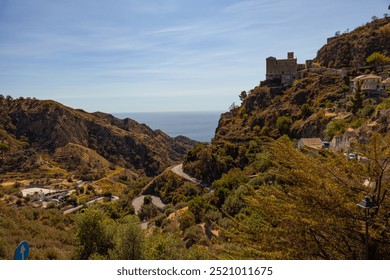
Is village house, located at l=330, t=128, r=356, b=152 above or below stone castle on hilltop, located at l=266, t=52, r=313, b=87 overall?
below

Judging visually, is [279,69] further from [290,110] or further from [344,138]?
[344,138]

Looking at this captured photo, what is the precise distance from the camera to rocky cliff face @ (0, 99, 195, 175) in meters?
82.1

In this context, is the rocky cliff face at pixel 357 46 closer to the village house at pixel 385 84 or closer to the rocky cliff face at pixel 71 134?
the village house at pixel 385 84

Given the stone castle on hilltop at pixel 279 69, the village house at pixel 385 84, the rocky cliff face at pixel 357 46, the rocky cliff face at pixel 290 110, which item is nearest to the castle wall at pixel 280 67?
the stone castle on hilltop at pixel 279 69

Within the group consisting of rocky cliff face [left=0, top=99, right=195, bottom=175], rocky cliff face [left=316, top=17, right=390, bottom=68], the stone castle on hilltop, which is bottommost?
rocky cliff face [left=0, top=99, right=195, bottom=175]

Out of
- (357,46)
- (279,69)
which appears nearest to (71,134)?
(279,69)

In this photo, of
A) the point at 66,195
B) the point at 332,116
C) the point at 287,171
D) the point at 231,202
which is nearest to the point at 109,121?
the point at 66,195

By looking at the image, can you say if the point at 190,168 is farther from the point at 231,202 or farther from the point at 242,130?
the point at 231,202

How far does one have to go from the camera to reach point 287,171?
20.0 feet

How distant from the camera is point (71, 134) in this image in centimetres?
8456

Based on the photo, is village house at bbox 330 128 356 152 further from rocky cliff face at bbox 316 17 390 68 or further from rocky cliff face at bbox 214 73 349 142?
rocky cliff face at bbox 316 17 390 68

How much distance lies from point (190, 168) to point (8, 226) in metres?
34.3

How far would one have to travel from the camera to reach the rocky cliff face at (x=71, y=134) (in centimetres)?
8206

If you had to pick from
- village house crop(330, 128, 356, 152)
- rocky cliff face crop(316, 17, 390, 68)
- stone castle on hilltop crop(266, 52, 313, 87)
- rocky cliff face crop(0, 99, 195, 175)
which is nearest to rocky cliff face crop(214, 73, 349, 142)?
stone castle on hilltop crop(266, 52, 313, 87)
